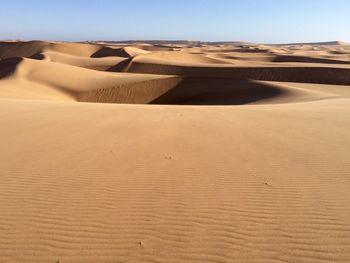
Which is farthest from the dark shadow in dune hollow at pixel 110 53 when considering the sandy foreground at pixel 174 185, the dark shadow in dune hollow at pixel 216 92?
the sandy foreground at pixel 174 185

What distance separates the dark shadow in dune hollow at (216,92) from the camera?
18.5m

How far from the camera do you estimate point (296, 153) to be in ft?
19.3

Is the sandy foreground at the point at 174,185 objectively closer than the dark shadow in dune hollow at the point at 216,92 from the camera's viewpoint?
Yes

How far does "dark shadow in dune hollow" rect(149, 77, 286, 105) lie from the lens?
18.5m

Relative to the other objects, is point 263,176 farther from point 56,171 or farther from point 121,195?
point 56,171

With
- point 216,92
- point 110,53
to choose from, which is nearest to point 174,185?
point 216,92

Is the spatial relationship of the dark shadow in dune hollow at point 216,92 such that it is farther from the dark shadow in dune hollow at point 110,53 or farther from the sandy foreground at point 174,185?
the dark shadow in dune hollow at point 110,53

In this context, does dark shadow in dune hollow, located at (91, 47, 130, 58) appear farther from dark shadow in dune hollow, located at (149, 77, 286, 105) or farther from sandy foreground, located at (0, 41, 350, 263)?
sandy foreground, located at (0, 41, 350, 263)

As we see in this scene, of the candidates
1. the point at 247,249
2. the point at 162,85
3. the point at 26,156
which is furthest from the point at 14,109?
the point at 162,85

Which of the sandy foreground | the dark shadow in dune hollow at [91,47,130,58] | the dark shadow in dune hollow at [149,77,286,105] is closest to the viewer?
the sandy foreground

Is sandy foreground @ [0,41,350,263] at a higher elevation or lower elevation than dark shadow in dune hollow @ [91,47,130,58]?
higher

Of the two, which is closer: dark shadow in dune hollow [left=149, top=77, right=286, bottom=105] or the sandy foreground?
the sandy foreground

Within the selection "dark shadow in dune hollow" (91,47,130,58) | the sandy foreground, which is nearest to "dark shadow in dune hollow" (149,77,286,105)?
the sandy foreground

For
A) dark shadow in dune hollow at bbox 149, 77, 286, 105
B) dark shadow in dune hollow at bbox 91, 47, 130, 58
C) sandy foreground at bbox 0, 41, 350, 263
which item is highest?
sandy foreground at bbox 0, 41, 350, 263
